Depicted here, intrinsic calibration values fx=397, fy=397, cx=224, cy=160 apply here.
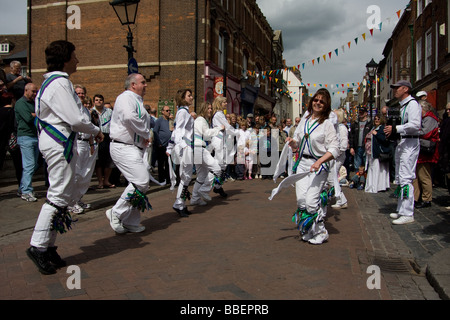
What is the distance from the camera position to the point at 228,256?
168 inches

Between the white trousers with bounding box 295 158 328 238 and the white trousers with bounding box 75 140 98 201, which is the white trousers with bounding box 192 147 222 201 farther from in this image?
the white trousers with bounding box 295 158 328 238

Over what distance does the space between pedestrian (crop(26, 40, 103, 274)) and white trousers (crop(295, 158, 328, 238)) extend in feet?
8.46

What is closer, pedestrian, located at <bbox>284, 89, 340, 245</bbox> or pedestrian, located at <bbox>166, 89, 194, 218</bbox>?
pedestrian, located at <bbox>284, 89, 340, 245</bbox>

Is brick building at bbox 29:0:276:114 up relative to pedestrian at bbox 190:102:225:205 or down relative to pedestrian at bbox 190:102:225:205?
up

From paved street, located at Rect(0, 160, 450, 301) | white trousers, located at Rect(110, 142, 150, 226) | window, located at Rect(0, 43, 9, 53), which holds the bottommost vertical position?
paved street, located at Rect(0, 160, 450, 301)

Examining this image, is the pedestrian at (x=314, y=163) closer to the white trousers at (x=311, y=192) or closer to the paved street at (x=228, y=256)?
the white trousers at (x=311, y=192)

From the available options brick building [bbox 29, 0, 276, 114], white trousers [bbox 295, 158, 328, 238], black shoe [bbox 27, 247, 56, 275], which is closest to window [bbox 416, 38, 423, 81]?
brick building [bbox 29, 0, 276, 114]

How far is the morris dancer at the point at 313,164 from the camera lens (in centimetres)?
477

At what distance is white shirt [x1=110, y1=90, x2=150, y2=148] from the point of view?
501 cm

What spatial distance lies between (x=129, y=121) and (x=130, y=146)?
33cm

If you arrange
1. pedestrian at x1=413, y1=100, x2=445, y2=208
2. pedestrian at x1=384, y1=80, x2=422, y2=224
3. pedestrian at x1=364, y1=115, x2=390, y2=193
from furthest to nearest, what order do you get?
pedestrian at x1=364, y1=115, x2=390, y2=193, pedestrian at x1=413, y1=100, x2=445, y2=208, pedestrian at x1=384, y1=80, x2=422, y2=224

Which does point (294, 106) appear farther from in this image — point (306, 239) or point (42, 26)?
point (306, 239)

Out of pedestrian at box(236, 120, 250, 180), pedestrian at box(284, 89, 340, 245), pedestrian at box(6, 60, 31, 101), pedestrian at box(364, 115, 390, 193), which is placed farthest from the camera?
pedestrian at box(236, 120, 250, 180)
